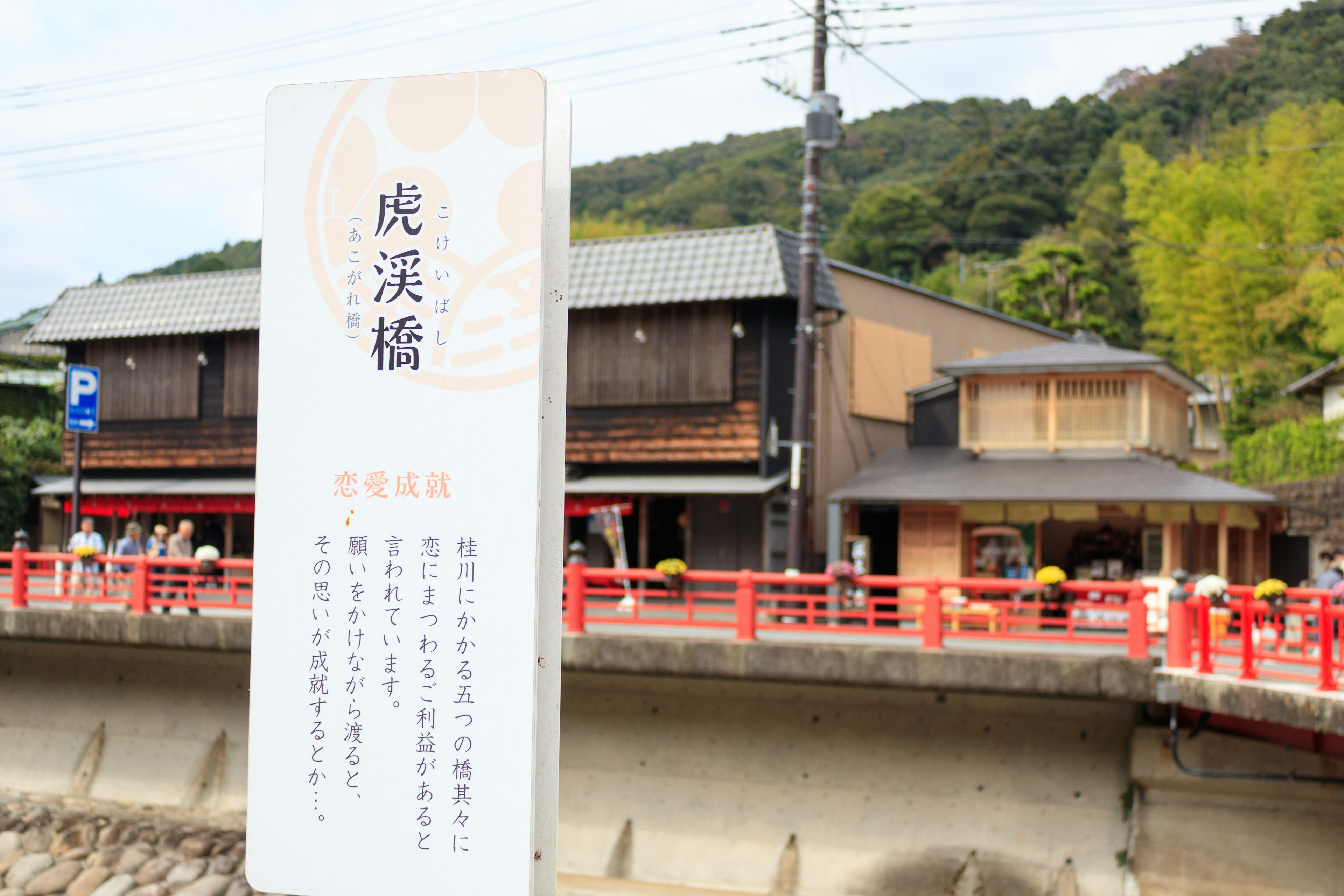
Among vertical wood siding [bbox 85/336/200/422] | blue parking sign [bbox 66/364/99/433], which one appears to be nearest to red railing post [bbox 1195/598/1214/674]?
blue parking sign [bbox 66/364/99/433]

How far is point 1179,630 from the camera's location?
10938 mm

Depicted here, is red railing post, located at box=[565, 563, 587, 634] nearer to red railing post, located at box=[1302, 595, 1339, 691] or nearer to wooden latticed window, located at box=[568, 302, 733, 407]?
red railing post, located at box=[1302, 595, 1339, 691]

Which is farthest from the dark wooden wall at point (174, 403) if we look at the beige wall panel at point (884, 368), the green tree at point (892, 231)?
the green tree at point (892, 231)

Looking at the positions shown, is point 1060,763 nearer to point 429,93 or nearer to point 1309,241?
point 429,93

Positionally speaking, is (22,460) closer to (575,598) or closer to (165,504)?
(165,504)

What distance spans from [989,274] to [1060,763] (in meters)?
A: 46.4

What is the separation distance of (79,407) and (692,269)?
10021mm

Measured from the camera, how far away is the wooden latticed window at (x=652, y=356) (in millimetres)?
19812

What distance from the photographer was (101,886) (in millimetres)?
12859

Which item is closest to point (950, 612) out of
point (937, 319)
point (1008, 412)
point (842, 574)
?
point (842, 574)

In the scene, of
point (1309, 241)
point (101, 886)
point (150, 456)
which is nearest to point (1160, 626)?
point (101, 886)

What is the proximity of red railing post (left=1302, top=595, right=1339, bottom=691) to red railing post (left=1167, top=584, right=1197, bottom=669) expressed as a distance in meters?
1.32

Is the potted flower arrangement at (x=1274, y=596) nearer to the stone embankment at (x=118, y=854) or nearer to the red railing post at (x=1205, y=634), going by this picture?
the red railing post at (x=1205, y=634)

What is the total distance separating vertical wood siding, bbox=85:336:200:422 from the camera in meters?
23.6
